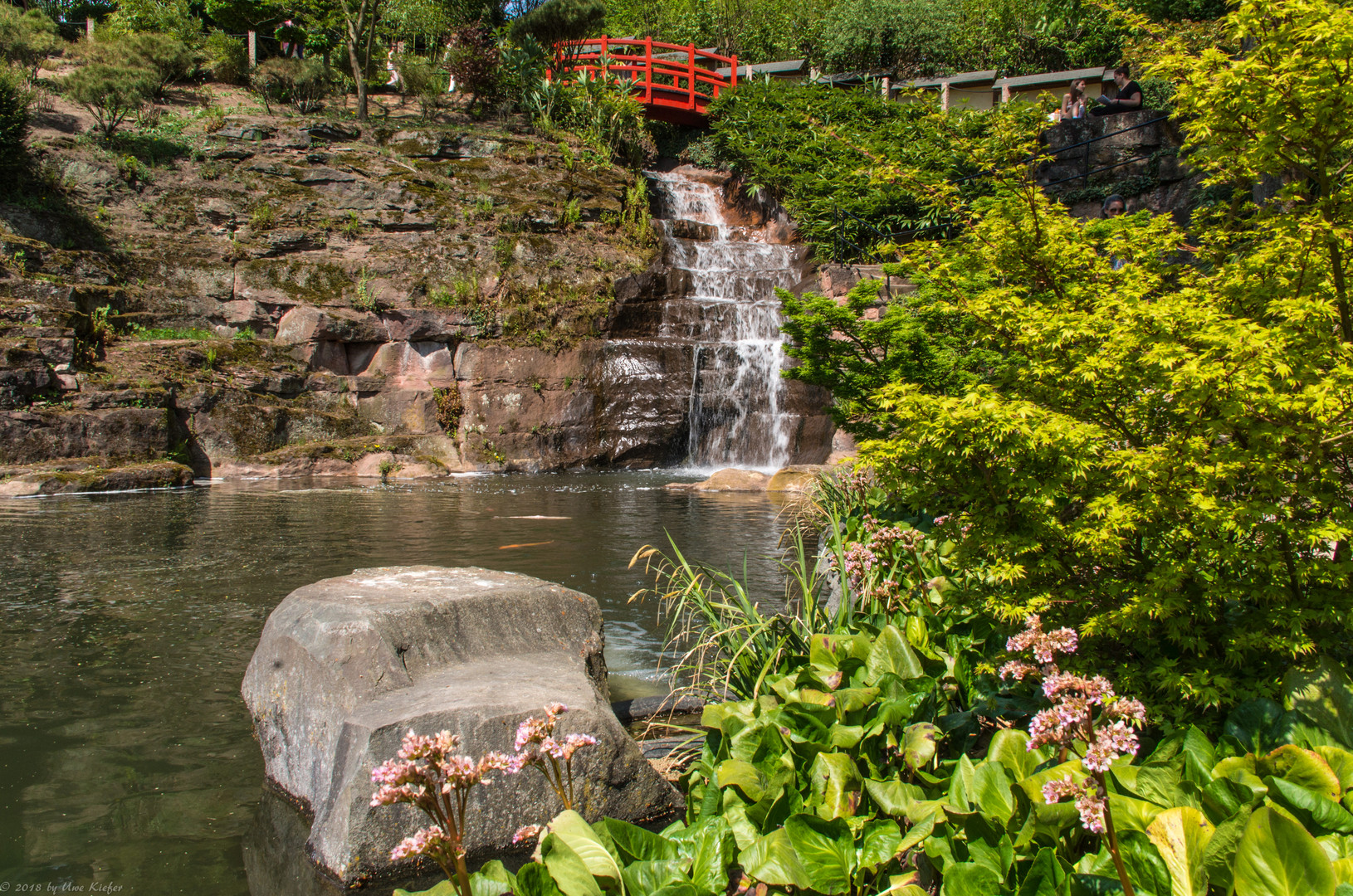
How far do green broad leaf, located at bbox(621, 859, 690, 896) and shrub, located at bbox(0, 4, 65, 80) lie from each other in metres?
26.4

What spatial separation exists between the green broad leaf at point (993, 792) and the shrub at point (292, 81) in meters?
28.3

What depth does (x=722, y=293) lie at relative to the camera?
1873 centimetres

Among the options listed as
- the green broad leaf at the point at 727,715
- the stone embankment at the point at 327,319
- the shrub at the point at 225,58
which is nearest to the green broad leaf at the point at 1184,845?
the green broad leaf at the point at 727,715

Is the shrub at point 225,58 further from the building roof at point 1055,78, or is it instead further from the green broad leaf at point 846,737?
the green broad leaf at point 846,737

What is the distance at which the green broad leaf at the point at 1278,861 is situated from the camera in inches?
50.7

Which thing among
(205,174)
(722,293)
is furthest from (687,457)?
(205,174)

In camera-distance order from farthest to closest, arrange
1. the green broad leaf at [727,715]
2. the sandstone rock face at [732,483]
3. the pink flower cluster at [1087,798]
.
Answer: the sandstone rock face at [732,483] → the green broad leaf at [727,715] → the pink flower cluster at [1087,798]

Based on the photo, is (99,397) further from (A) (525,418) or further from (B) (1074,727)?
(B) (1074,727)

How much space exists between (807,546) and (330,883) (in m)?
5.49

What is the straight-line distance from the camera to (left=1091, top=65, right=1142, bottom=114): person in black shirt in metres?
15.7

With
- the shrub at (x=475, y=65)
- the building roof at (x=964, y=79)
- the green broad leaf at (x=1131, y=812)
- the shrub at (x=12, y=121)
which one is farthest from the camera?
the building roof at (x=964, y=79)

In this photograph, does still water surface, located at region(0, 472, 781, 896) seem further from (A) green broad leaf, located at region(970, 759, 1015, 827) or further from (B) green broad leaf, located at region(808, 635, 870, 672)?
(A) green broad leaf, located at region(970, 759, 1015, 827)

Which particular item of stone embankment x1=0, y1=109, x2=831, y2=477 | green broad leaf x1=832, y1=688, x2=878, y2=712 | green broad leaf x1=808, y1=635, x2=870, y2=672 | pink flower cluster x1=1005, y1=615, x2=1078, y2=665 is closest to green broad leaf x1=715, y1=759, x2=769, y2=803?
green broad leaf x1=832, y1=688, x2=878, y2=712

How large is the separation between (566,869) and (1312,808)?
57.6 inches
